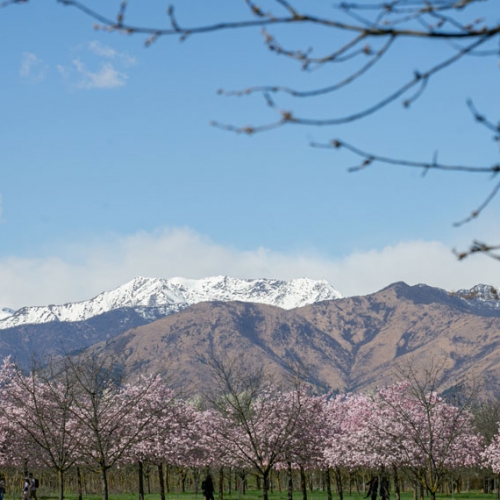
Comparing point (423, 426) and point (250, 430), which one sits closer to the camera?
point (423, 426)

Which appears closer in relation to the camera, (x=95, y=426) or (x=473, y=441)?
(x=95, y=426)

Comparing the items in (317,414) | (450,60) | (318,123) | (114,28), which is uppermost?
(114,28)

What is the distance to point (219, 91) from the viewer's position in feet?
16.4

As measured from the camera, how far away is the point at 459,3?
4.26m

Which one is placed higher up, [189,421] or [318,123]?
[318,123]

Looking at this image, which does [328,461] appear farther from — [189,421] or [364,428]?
[189,421]

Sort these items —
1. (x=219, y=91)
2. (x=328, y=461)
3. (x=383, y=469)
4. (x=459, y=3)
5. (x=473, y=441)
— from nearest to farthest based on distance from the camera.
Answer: (x=459, y=3) < (x=219, y=91) < (x=383, y=469) < (x=328, y=461) < (x=473, y=441)

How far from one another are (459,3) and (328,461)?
5294 centimetres

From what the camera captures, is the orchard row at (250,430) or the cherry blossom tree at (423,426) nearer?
the cherry blossom tree at (423,426)

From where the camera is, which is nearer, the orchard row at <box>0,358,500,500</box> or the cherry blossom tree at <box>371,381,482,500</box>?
the cherry blossom tree at <box>371,381,482,500</box>

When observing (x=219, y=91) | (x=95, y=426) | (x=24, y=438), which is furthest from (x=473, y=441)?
(x=219, y=91)

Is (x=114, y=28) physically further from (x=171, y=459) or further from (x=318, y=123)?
(x=171, y=459)

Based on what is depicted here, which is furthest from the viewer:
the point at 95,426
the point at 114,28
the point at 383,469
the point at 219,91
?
the point at 383,469

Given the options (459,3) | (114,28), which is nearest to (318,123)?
(459,3)
